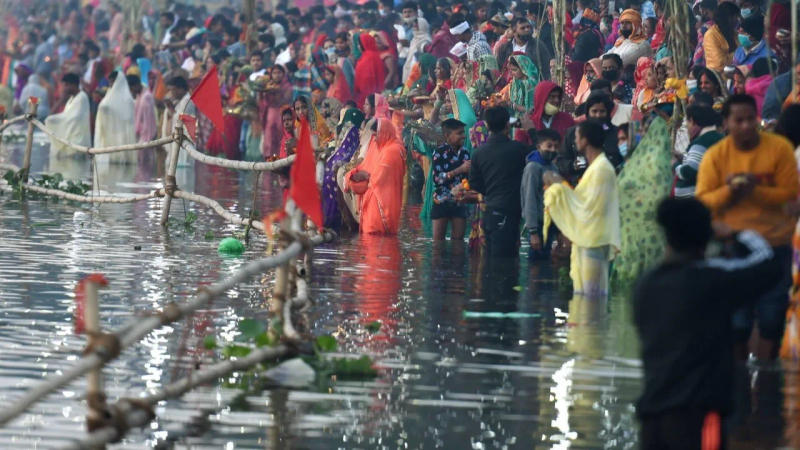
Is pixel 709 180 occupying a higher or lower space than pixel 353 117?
lower

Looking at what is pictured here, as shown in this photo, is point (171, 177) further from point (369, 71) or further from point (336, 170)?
point (369, 71)

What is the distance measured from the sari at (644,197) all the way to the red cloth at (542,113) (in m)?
3.17

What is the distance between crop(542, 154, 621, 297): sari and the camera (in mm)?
12359

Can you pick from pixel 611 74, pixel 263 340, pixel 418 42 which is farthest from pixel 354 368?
pixel 418 42

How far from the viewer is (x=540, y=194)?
14.5m

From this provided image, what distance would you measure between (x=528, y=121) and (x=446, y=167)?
1.31 metres

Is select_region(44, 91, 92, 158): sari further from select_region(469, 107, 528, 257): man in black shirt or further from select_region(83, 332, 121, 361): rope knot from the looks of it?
select_region(83, 332, 121, 361): rope knot

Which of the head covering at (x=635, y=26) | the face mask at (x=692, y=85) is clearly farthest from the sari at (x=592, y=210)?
the head covering at (x=635, y=26)

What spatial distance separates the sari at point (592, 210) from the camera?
12359 millimetres

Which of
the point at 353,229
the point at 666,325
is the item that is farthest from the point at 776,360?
the point at 353,229

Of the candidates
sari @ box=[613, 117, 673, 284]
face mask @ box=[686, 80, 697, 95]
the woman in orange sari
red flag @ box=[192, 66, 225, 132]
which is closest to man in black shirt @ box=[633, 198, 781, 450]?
sari @ box=[613, 117, 673, 284]

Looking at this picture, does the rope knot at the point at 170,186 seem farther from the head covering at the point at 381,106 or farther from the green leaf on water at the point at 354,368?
the green leaf on water at the point at 354,368

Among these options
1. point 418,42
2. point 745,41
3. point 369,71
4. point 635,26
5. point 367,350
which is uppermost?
point 418,42

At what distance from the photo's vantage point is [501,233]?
15328 mm
